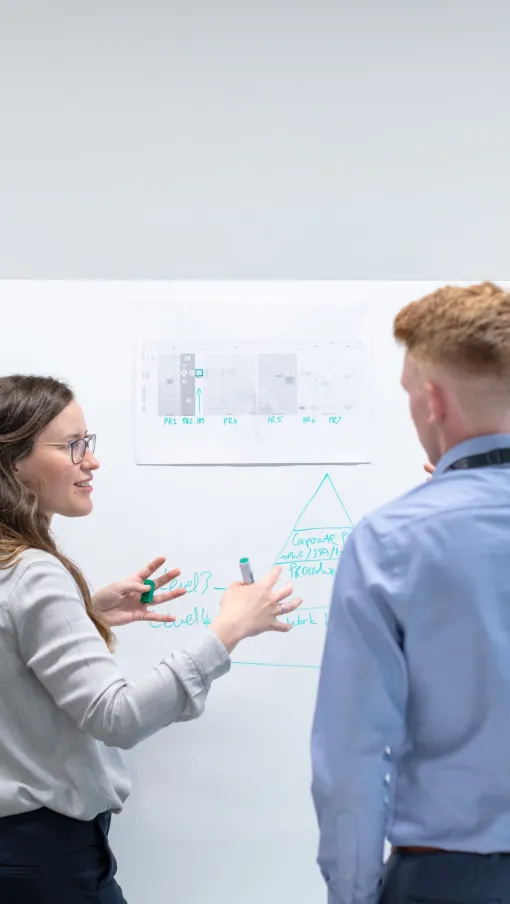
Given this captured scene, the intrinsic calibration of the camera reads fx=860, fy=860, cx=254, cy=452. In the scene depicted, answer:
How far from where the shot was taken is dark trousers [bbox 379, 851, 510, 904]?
2.95 ft

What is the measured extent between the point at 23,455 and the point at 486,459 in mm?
754

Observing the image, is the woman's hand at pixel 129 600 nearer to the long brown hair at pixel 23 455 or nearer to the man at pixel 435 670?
the long brown hair at pixel 23 455

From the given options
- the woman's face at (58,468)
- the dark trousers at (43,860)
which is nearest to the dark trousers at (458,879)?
the dark trousers at (43,860)

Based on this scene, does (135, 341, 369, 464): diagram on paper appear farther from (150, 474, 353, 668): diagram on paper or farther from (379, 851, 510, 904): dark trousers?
(379, 851, 510, 904): dark trousers

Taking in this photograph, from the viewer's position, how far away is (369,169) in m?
2.04

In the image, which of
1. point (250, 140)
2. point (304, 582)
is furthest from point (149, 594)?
point (250, 140)

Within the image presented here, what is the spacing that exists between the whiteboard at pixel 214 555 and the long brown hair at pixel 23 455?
0.31 metres

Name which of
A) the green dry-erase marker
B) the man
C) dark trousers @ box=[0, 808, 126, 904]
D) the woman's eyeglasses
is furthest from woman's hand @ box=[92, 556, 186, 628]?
the man

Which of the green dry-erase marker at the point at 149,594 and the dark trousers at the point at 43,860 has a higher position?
the green dry-erase marker at the point at 149,594

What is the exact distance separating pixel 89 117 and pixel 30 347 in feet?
2.03

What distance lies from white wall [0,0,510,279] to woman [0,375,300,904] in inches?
33.2

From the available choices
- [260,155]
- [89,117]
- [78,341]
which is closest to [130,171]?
[89,117]

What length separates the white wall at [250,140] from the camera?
200 cm

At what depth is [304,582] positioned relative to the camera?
1.75 meters
